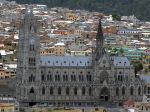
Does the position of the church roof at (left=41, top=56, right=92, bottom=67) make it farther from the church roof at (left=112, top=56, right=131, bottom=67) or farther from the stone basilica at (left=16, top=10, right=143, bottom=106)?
the church roof at (left=112, top=56, right=131, bottom=67)

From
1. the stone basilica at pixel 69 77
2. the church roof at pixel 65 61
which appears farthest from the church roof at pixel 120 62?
the church roof at pixel 65 61

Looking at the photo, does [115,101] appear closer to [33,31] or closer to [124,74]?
[124,74]

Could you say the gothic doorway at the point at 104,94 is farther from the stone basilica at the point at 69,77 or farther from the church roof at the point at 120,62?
the church roof at the point at 120,62

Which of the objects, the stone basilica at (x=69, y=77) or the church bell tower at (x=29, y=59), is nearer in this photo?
the church bell tower at (x=29, y=59)

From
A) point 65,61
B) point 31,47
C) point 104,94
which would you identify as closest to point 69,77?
point 65,61

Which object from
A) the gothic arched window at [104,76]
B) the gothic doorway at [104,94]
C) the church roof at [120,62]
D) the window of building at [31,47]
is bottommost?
the gothic doorway at [104,94]

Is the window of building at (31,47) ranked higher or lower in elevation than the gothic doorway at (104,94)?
higher

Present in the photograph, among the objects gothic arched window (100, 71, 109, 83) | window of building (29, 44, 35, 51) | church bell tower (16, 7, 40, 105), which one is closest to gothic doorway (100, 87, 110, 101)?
gothic arched window (100, 71, 109, 83)

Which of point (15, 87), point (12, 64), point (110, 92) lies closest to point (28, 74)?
point (15, 87)
